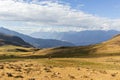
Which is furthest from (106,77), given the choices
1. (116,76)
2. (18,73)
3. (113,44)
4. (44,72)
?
(113,44)

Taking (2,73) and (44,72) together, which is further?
(44,72)

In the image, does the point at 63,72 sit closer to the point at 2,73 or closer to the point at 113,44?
the point at 2,73

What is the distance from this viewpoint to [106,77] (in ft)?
119

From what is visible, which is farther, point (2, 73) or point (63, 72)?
point (63, 72)

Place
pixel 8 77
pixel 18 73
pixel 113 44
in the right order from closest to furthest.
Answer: pixel 8 77, pixel 18 73, pixel 113 44

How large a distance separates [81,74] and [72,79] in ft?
13.4

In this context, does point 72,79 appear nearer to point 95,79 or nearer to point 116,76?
point 95,79

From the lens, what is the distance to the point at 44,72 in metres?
35.8

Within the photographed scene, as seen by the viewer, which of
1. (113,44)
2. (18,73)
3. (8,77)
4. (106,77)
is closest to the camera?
(8,77)

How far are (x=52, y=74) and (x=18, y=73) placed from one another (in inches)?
162

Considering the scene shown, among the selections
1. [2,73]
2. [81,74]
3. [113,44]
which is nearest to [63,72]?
[81,74]

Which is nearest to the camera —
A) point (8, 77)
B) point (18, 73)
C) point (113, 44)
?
point (8, 77)

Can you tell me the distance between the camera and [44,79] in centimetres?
3153

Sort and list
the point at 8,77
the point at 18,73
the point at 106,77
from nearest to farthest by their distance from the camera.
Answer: the point at 8,77 < the point at 18,73 < the point at 106,77
